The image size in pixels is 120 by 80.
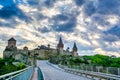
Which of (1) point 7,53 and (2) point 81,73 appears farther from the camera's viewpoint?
(1) point 7,53

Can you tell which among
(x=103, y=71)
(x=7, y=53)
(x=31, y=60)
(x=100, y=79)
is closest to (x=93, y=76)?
(x=103, y=71)

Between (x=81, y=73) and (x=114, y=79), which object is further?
(x=81, y=73)

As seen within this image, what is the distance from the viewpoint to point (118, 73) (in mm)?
23578

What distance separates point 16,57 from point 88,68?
4449 inches

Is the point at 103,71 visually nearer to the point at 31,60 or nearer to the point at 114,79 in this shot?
the point at 114,79

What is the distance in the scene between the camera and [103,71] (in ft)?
93.6

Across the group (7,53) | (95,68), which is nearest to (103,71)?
(95,68)

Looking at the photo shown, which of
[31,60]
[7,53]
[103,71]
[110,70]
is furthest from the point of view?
[7,53]

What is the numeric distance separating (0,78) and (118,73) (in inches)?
667

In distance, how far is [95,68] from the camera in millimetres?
32125

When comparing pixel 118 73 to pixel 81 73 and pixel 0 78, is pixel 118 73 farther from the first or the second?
pixel 0 78

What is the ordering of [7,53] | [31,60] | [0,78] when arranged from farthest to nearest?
[7,53] < [31,60] < [0,78]

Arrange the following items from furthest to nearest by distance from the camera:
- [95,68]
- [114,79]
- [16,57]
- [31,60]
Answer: [16,57] < [31,60] < [95,68] < [114,79]

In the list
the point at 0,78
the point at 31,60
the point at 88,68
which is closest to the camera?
the point at 0,78
